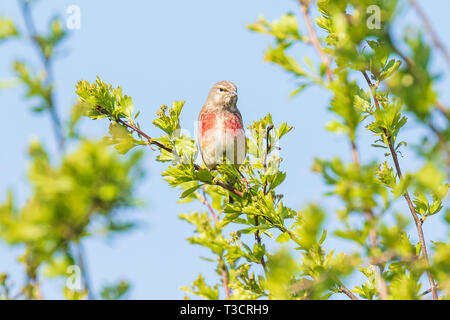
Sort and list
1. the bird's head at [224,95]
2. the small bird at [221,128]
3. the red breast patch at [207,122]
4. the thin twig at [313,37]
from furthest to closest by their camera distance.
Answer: the bird's head at [224,95]
the red breast patch at [207,122]
the small bird at [221,128]
the thin twig at [313,37]

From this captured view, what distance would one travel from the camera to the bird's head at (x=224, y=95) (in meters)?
6.92

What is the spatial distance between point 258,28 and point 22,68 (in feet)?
3.04

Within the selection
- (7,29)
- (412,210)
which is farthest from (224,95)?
(7,29)

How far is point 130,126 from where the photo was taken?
3.49 meters

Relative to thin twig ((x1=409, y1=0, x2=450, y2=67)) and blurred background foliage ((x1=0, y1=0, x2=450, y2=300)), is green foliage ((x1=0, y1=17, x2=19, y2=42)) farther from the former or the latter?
thin twig ((x1=409, y1=0, x2=450, y2=67))

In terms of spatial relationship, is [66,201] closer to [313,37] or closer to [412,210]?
[313,37]

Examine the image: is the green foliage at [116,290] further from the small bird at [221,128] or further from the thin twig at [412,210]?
the small bird at [221,128]

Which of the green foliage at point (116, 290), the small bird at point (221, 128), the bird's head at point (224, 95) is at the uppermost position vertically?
the bird's head at point (224, 95)

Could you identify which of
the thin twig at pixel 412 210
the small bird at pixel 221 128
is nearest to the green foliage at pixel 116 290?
the thin twig at pixel 412 210

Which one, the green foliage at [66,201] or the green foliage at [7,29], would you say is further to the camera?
the green foliage at [7,29]

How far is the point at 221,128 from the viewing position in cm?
649

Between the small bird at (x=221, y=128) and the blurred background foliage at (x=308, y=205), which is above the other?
the small bird at (x=221, y=128)

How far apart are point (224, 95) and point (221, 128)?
0.70m
